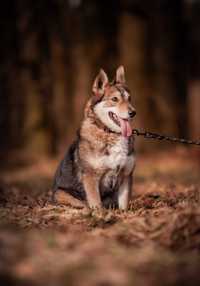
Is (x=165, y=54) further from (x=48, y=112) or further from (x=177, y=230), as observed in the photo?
(x=177, y=230)

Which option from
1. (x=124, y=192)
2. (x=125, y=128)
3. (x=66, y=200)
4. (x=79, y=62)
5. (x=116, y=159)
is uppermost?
(x=79, y=62)

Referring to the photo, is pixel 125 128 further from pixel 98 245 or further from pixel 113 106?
pixel 98 245

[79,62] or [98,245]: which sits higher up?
[79,62]

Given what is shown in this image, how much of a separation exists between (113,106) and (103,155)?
2.27 ft

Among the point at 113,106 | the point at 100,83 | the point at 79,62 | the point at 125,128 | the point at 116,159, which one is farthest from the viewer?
the point at 79,62

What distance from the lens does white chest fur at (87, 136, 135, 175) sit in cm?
1043

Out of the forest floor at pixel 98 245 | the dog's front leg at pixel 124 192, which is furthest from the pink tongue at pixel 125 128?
the forest floor at pixel 98 245

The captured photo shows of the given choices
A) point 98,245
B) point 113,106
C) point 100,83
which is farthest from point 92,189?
point 98,245

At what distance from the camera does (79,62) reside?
86.8ft

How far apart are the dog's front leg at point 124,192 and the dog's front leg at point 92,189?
33cm

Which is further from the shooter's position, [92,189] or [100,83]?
[100,83]

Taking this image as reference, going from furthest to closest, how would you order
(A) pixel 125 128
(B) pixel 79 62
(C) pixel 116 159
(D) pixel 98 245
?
(B) pixel 79 62
(A) pixel 125 128
(C) pixel 116 159
(D) pixel 98 245

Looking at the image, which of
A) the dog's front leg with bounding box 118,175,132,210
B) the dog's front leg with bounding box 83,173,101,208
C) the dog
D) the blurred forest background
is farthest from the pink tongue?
the blurred forest background

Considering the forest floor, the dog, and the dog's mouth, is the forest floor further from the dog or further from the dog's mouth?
the dog's mouth
